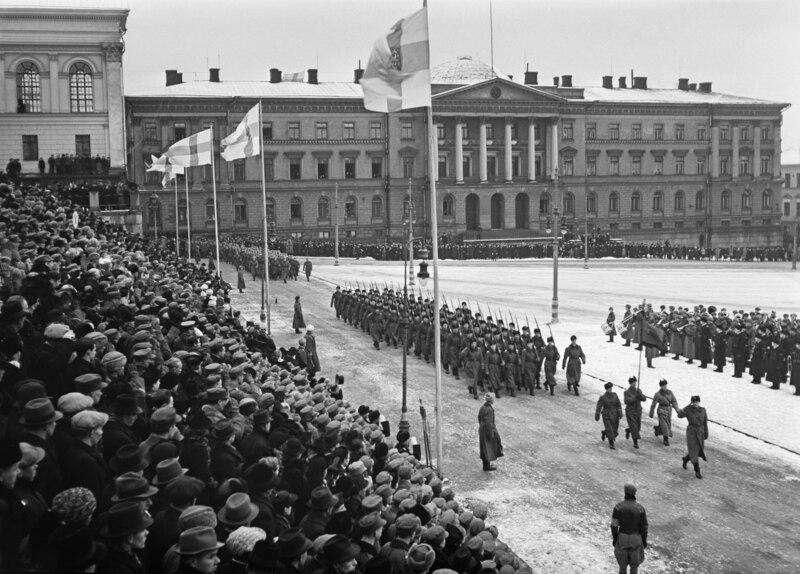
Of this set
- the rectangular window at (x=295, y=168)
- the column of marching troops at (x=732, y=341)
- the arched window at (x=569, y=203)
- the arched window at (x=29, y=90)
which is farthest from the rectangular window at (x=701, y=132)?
the column of marching troops at (x=732, y=341)

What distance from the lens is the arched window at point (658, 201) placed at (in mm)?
87062

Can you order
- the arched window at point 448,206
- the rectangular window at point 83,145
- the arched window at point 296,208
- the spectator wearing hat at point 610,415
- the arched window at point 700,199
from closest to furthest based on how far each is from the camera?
the spectator wearing hat at point 610,415 → the rectangular window at point 83,145 → the arched window at point 296,208 → the arched window at point 448,206 → the arched window at point 700,199

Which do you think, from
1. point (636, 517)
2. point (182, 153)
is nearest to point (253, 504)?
point (636, 517)

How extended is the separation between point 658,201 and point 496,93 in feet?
71.4

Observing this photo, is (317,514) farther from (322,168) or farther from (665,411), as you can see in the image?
(322,168)

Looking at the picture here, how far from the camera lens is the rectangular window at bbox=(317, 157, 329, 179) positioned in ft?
254

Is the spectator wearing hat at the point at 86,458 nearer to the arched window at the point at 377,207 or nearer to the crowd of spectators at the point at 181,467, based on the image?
the crowd of spectators at the point at 181,467

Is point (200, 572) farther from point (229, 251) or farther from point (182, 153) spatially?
point (229, 251)

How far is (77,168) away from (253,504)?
4826 cm

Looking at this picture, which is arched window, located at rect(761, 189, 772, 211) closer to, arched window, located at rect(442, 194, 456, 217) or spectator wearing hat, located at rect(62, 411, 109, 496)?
arched window, located at rect(442, 194, 456, 217)

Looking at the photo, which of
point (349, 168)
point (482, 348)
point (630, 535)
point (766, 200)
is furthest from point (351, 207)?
point (630, 535)

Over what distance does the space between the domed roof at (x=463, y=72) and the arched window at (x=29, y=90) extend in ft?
129

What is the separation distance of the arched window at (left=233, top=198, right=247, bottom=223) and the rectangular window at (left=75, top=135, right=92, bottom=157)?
2162cm

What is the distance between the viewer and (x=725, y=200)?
295 ft
